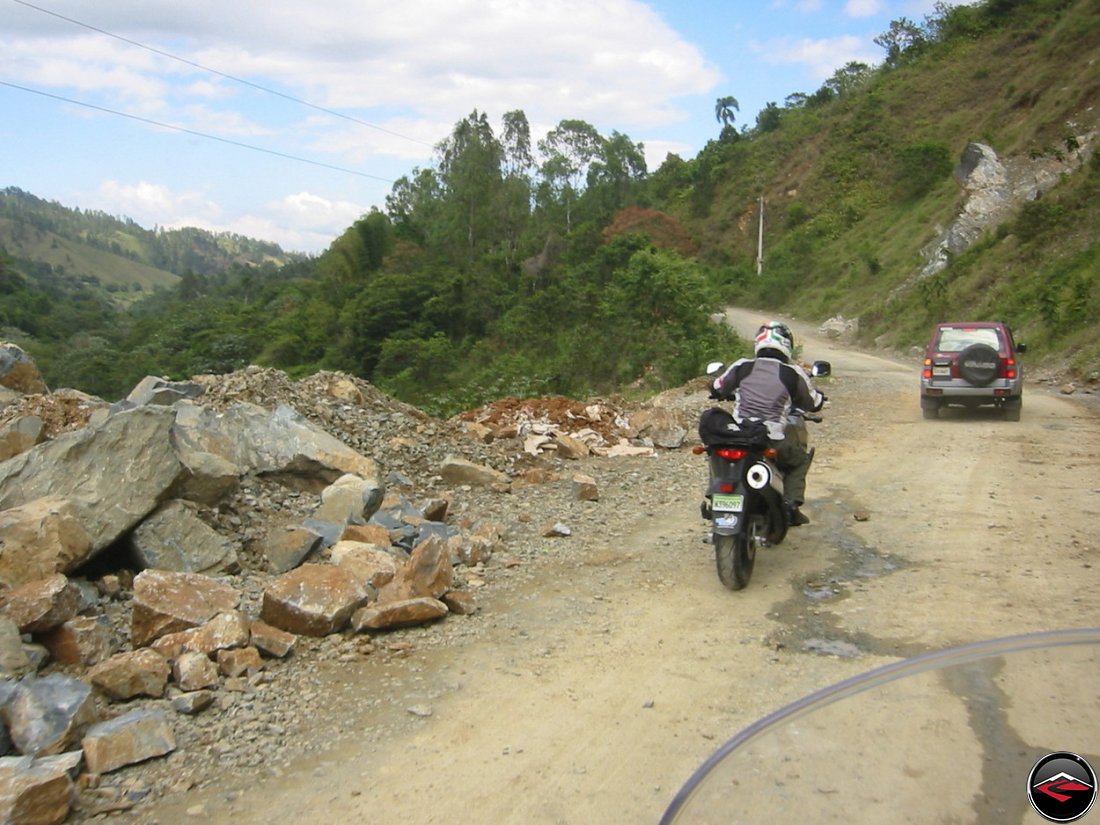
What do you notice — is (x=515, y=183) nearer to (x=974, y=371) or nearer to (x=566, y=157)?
(x=566, y=157)

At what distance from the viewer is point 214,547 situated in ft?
20.9

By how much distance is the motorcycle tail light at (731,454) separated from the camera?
564cm

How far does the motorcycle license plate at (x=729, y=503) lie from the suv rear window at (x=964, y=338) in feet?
32.4

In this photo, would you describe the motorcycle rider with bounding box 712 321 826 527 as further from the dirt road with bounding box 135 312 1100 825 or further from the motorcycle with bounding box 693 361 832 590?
the dirt road with bounding box 135 312 1100 825

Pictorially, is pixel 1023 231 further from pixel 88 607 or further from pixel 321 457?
pixel 88 607

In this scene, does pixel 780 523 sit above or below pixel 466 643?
above

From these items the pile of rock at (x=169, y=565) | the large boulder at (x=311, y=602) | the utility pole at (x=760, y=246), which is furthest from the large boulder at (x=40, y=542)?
the utility pole at (x=760, y=246)

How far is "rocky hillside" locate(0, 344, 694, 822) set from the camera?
12.8 ft

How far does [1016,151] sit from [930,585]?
3575 centimetres

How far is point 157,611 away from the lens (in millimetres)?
4922

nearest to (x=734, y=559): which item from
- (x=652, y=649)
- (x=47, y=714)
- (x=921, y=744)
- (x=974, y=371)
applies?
(x=652, y=649)

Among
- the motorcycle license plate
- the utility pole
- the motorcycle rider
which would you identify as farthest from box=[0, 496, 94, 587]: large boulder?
the utility pole

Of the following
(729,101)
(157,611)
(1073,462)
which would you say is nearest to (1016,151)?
(1073,462)

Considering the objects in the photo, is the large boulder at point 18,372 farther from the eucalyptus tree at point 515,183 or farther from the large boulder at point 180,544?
the eucalyptus tree at point 515,183
